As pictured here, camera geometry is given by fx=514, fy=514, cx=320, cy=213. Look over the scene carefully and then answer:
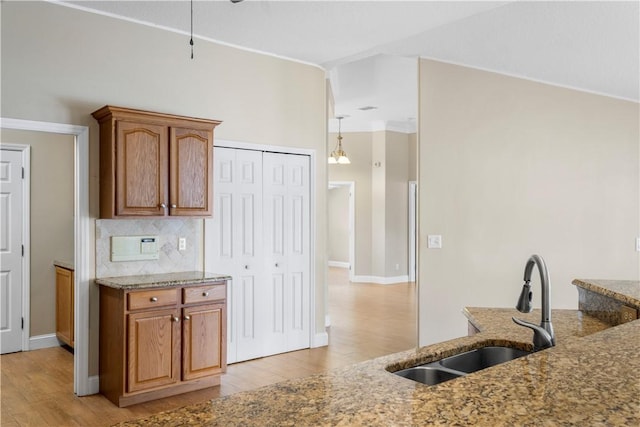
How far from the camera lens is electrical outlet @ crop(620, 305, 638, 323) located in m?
2.24

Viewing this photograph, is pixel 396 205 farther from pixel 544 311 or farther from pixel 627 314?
pixel 544 311

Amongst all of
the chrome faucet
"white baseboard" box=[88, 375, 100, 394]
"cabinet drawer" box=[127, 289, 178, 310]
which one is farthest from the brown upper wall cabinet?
the chrome faucet

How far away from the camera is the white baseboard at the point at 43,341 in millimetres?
5211

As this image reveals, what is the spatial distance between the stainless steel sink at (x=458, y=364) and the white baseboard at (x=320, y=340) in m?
3.42

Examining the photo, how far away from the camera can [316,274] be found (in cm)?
530

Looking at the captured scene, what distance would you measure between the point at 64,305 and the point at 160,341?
212 cm

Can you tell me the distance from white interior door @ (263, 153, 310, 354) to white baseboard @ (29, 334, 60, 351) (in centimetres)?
230

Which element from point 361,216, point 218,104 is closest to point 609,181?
point 218,104

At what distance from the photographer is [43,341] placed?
17.3 ft

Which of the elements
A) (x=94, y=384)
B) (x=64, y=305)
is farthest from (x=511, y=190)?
(x=64, y=305)

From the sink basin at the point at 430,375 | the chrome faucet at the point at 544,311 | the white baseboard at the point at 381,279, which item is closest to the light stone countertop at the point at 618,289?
the chrome faucet at the point at 544,311

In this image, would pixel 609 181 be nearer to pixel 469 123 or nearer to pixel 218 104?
pixel 469 123

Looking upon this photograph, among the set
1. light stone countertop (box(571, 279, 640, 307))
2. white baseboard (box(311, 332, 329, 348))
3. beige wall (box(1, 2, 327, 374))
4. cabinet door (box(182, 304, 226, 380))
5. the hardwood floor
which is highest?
beige wall (box(1, 2, 327, 374))

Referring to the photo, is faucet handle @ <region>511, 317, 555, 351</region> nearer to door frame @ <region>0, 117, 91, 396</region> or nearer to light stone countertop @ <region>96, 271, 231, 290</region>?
light stone countertop @ <region>96, 271, 231, 290</region>
